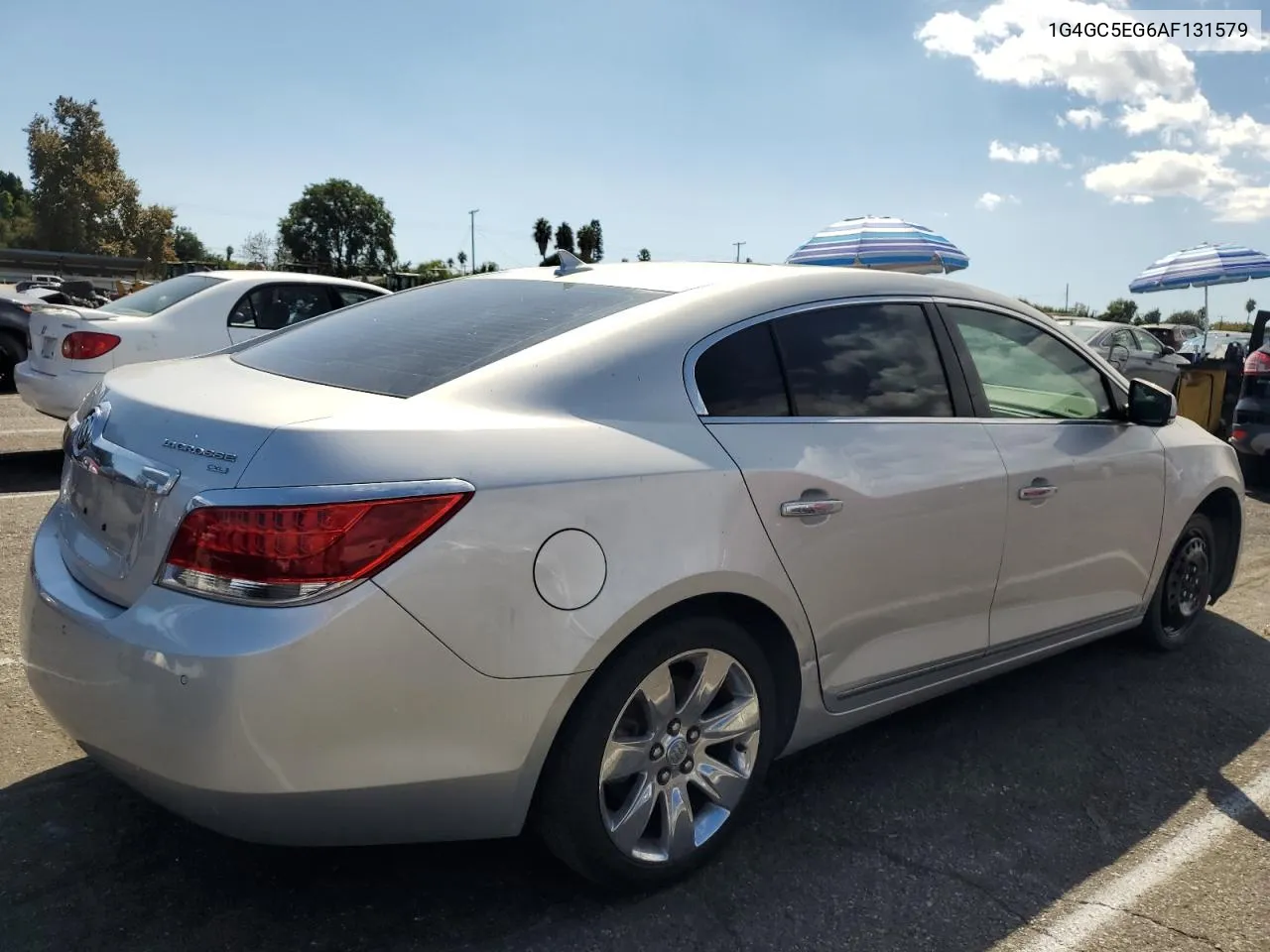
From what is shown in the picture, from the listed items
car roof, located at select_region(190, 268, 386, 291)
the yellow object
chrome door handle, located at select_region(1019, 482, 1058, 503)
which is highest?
car roof, located at select_region(190, 268, 386, 291)

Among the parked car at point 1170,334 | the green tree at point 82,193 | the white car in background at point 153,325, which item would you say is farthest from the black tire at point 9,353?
the green tree at point 82,193

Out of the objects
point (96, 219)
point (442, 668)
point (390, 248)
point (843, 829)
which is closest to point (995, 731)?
point (843, 829)

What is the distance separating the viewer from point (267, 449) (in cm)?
214

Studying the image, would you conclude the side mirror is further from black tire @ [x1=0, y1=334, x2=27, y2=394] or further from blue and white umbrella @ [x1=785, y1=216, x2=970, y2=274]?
black tire @ [x1=0, y1=334, x2=27, y2=394]

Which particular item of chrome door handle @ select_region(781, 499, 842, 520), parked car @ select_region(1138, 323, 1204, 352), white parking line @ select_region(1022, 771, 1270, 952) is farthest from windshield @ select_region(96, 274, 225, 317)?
parked car @ select_region(1138, 323, 1204, 352)

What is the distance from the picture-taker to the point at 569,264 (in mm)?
3617

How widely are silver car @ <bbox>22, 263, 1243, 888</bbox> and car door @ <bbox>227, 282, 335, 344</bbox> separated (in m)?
5.29

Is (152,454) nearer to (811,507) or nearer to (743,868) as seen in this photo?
(811,507)

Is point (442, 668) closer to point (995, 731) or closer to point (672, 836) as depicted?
point (672, 836)

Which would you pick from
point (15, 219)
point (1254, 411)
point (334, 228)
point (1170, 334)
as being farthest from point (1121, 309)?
point (15, 219)

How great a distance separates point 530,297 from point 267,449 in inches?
47.9

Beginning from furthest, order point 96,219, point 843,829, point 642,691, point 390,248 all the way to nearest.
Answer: point 390,248 → point 96,219 → point 843,829 → point 642,691

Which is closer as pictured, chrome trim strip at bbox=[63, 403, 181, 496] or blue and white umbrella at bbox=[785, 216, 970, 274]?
chrome trim strip at bbox=[63, 403, 181, 496]

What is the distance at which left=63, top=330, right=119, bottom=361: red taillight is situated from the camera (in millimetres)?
7488
